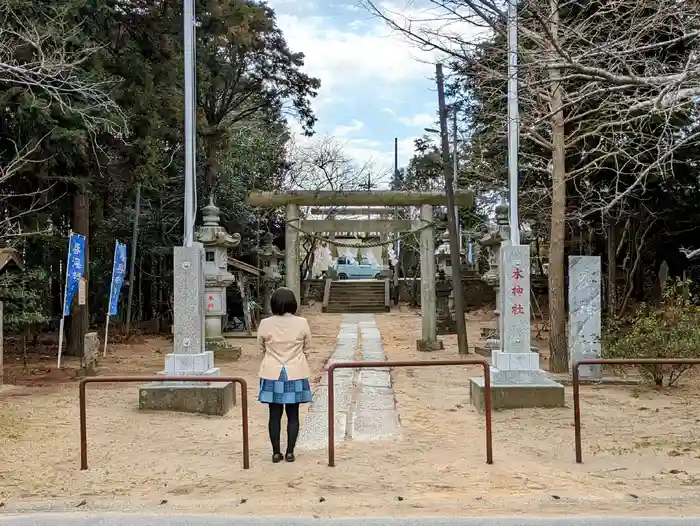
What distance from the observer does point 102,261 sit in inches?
826

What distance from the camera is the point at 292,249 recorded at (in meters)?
16.4

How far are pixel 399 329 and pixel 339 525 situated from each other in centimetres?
1910

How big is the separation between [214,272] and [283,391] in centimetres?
985

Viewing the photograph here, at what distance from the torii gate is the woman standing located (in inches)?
378

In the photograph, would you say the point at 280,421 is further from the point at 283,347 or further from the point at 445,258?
the point at 445,258

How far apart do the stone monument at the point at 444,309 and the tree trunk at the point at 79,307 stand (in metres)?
10.6

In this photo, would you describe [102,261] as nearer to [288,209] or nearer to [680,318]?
→ [288,209]

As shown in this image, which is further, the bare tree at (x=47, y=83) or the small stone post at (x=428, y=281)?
the small stone post at (x=428, y=281)

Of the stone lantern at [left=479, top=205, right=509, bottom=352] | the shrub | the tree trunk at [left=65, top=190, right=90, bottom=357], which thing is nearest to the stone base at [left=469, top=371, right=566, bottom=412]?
the shrub

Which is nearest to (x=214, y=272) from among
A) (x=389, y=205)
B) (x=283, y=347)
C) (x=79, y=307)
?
(x=79, y=307)

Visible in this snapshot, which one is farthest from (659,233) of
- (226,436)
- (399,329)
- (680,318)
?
(226,436)

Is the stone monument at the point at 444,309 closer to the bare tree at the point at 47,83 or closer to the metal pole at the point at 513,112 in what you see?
the metal pole at the point at 513,112

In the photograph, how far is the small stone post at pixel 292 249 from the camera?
16.1 meters

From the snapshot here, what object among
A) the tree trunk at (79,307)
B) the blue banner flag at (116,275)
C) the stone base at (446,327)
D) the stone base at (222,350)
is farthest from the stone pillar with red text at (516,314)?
the stone base at (446,327)
